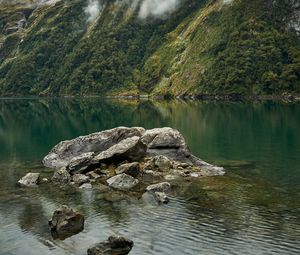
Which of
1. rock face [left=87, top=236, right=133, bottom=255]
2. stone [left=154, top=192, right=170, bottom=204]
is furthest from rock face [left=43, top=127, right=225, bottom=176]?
rock face [left=87, top=236, right=133, bottom=255]

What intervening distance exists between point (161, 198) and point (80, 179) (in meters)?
18.6

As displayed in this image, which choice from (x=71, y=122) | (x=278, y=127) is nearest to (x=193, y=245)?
(x=278, y=127)

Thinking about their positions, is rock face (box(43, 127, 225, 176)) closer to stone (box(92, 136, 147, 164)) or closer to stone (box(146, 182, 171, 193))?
stone (box(92, 136, 147, 164))

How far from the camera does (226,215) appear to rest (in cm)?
5181

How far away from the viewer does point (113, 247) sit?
40.9 m

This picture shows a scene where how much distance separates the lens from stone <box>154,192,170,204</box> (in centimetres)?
5843

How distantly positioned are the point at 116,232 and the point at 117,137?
43437mm

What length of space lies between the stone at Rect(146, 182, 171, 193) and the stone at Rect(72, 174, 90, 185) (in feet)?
38.3

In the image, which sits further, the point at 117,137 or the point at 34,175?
the point at 117,137

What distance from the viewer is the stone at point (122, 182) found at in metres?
68.6

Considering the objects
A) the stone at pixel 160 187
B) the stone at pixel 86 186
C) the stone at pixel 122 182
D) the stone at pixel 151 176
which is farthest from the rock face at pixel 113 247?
the stone at pixel 151 176

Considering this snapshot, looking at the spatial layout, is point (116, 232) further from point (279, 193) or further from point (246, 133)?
point (246, 133)

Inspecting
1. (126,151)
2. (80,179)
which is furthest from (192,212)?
(126,151)

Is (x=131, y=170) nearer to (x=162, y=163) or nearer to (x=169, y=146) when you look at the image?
(x=162, y=163)
